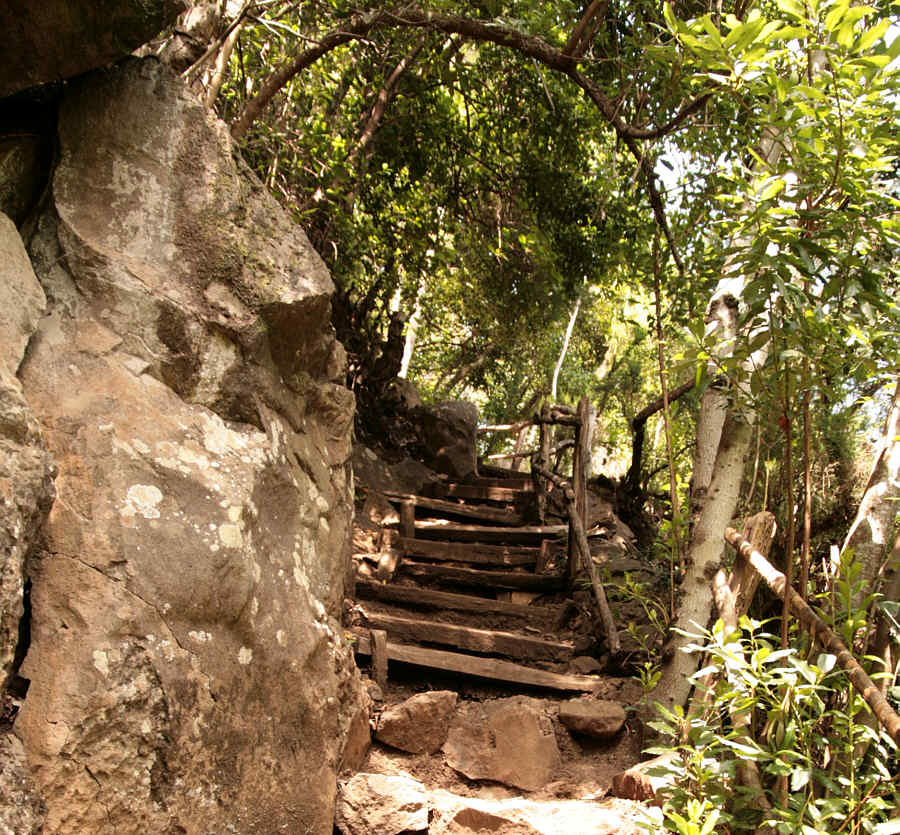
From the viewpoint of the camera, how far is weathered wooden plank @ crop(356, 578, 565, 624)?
17.0 ft

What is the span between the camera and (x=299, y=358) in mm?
3312

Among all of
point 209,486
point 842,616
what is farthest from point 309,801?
point 842,616

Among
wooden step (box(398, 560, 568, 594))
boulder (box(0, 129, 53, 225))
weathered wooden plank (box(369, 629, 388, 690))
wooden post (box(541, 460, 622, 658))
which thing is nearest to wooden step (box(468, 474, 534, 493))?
wooden post (box(541, 460, 622, 658))

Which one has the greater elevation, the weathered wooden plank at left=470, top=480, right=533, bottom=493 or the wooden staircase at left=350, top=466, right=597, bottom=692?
the weathered wooden plank at left=470, top=480, right=533, bottom=493

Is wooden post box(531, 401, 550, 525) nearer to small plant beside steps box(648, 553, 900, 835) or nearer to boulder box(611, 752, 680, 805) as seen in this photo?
Answer: boulder box(611, 752, 680, 805)

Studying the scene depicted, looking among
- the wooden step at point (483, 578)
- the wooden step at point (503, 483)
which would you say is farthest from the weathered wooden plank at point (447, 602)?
the wooden step at point (503, 483)

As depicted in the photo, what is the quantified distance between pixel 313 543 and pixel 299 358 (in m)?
0.83

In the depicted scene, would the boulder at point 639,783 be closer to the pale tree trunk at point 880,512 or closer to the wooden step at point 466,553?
the pale tree trunk at point 880,512

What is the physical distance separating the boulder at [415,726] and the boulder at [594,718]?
613 millimetres

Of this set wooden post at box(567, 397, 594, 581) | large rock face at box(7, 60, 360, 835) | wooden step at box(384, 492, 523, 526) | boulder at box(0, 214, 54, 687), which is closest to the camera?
boulder at box(0, 214, 54, 687)

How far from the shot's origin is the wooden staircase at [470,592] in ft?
13.8

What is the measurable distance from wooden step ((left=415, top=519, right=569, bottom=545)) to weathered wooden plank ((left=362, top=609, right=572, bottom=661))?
1949 millimetres

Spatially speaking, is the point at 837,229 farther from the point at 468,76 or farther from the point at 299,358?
the point at 468,76

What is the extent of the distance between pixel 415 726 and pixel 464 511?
386 cm
